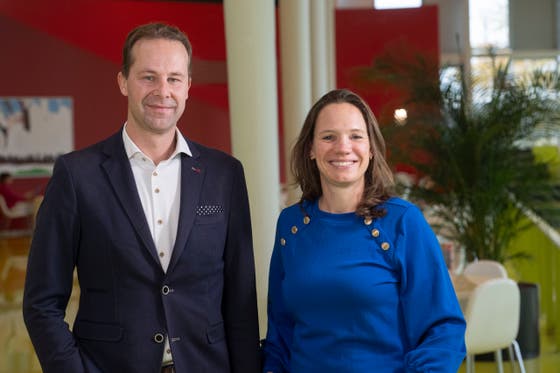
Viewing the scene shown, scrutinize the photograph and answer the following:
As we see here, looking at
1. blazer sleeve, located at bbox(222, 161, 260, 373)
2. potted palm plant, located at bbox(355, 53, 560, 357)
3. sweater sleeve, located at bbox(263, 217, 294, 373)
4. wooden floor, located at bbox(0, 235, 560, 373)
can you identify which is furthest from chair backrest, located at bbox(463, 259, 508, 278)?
blazer sleeve, located at bbox(222, 161, 260, 373)

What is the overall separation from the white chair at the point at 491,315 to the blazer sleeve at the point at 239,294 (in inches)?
99.1

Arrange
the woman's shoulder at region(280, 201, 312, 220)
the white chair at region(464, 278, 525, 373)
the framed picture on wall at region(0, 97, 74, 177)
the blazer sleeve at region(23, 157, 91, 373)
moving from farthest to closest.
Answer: the framed picture on wall at region(0, 97, 74, 177) → the white chair at region(464, 278, 525, 373) → the woman's shoulder at region(280, 201, 312, 220) → the blazer sleeve at region(23, 157, 91, 373)

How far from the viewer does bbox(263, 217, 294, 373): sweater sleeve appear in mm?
2438

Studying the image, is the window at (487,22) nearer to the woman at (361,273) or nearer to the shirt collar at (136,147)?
the woman at (361,273)

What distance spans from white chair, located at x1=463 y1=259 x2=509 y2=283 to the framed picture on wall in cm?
1137

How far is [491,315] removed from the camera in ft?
15.6

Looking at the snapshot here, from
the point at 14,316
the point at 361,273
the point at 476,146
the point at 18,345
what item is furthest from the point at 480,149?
the point at 14,316

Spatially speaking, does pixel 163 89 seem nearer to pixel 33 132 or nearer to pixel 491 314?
pixel 491 314

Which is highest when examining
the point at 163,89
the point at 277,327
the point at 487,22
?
the point at 487,22

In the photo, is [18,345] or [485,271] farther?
[18,345]

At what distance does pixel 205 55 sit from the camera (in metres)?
14.4

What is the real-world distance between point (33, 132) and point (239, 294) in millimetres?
14602

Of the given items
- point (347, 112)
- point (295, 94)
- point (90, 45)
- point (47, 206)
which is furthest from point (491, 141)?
point (90, 45)

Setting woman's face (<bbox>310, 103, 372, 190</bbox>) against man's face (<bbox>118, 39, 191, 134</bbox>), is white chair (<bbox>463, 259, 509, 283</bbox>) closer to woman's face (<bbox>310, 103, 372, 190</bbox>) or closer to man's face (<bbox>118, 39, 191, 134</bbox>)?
woman's face (<bbox>310, 103, 372, 190</bbox>)
